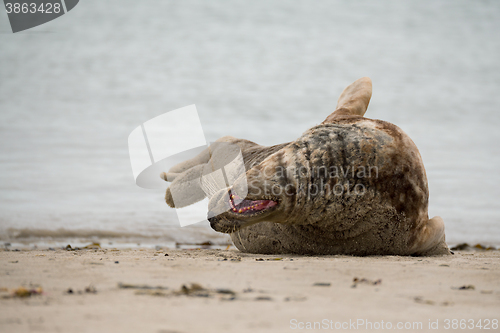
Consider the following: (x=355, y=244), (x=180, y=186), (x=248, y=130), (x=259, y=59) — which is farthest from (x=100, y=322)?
(x=259, y=59)

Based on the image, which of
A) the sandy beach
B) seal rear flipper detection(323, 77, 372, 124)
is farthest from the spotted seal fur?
seal rear flipper detection(323, 77, 372, 124)

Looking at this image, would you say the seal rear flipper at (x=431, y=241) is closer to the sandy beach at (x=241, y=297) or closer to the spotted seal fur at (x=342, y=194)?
the spotted seal fur at (x=342, y=194)

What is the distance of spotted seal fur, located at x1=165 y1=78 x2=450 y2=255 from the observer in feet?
12.4

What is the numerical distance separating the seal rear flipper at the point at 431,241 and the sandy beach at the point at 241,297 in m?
0.88

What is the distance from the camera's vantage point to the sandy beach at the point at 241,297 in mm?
1778

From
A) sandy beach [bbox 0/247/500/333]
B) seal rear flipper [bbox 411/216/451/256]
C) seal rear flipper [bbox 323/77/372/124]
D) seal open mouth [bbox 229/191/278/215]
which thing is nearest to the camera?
sandy beach [bbox 0/247/500/333]

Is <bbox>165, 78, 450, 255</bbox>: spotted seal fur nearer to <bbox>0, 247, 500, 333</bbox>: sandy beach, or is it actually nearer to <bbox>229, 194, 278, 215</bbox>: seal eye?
<bbox>229, 194, 278, 215</bbox>: seal eye

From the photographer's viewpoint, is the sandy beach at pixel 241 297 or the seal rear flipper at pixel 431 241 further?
the seal rear flipper at pixel 431 241

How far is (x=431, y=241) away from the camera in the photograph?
426 cm

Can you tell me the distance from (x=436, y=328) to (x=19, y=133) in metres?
12.1

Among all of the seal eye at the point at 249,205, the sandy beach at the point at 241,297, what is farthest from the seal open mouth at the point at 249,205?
the sandy beach at the point at 241,297

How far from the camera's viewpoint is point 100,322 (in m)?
1.73

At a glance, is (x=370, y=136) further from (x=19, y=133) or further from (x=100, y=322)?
(x=19, y=133)

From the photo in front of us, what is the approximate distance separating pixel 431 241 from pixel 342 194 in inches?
40.7
